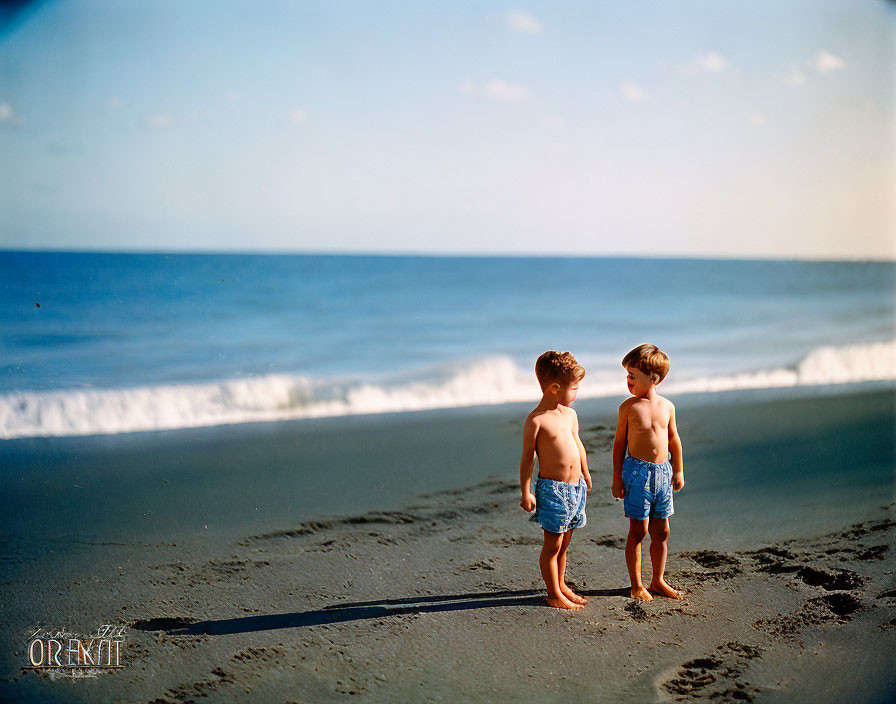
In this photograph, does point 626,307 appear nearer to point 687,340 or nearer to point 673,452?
point 687,340

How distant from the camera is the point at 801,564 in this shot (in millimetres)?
3447

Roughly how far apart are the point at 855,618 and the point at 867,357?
8156 mm

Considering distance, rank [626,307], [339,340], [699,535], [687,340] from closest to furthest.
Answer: [699,535], [339,340], [687,340], [626,307]

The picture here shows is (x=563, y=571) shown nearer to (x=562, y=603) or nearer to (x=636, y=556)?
(x=562, y=603)

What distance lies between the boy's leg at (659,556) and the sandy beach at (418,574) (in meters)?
0.07

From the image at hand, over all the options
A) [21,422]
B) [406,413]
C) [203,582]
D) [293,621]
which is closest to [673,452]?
[293,621]

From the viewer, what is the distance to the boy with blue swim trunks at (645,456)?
3.01 metres

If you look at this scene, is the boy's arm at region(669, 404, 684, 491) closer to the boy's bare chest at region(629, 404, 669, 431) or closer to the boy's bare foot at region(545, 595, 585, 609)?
the boy's bare chest at region(629, 404, 669, 431)

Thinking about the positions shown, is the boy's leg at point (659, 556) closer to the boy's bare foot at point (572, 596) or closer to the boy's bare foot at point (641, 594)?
the boy's bare foot at point (641, 594)

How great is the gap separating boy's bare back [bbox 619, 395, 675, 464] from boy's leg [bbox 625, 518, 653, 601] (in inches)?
11.4

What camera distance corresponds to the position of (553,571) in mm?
3012

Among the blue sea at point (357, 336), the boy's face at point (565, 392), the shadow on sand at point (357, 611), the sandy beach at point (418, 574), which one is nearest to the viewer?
the sandy beach at point (418, 574)

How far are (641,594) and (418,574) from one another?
994mm

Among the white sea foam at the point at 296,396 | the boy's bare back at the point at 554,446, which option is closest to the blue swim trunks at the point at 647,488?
the boy's bare back at the point at 554,446
